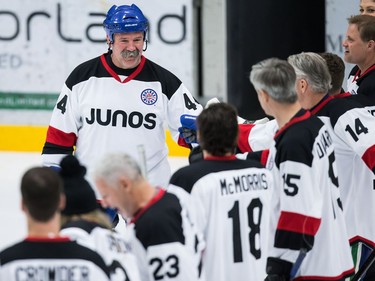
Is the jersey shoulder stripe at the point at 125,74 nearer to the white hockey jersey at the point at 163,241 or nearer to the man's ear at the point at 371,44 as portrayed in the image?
the man's ear at the point at 371,44

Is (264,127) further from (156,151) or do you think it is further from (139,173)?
(139,173)

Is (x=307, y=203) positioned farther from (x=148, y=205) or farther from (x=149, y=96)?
(x=149, y=96)

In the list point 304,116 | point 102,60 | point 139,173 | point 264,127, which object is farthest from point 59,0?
point 139,173

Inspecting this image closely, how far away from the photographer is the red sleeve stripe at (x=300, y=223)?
4.51 m

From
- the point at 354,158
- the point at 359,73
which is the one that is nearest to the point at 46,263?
the point at 354,158

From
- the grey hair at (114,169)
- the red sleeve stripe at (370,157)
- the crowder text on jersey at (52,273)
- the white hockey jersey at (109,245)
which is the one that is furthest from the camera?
the red sleeve stripe at (370,157)

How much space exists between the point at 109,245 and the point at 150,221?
0.20 m

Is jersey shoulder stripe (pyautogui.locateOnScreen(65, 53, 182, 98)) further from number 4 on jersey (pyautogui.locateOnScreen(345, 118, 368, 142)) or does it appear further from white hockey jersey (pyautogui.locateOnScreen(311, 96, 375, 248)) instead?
number 4 on jersey (pyautogui.locateOnScreen(345, 118, 368, 142))

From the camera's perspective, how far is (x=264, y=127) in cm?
533

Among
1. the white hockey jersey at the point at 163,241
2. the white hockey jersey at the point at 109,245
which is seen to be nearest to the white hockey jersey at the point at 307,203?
the white hockey jersey at the point at 163,241

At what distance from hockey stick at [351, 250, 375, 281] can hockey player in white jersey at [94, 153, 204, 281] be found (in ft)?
5.74

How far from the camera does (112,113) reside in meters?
5.74

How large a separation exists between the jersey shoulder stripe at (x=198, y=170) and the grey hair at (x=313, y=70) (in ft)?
2.85

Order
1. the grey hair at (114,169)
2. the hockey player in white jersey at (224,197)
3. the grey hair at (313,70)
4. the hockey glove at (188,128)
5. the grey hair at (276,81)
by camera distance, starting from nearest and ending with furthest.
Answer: the grey hair at (114,169)
the hockey player in white jersey at (224,197)
the grey hair at (276,81)
the grey hair at (313,70)
the hockey glove at (188,128)
